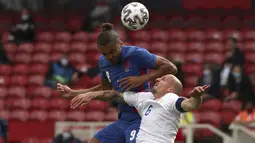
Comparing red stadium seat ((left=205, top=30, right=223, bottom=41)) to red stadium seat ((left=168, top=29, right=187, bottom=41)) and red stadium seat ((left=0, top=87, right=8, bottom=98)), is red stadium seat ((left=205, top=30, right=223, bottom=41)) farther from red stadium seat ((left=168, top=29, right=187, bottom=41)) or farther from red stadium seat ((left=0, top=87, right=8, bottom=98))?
red stadium seat ((left=0, top=87, right=8, bottom=98))

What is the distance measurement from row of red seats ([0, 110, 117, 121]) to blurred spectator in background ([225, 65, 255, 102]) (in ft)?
7.04

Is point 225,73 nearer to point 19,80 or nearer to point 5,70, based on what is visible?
point 19,80

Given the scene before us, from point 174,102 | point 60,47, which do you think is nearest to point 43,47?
point 60,47

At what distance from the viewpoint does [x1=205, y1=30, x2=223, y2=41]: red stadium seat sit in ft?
49.3

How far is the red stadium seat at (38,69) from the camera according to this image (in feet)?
47.7

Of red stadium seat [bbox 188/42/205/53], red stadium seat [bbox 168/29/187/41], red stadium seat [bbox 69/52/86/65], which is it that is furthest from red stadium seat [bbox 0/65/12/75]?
red stadium seat [bbox 188/42/205/53]

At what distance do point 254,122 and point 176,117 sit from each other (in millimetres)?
4264

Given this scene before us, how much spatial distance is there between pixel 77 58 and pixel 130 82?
324 inches

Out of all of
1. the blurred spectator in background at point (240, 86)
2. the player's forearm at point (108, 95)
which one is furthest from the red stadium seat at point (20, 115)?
the player's forearm at point (108, 95)

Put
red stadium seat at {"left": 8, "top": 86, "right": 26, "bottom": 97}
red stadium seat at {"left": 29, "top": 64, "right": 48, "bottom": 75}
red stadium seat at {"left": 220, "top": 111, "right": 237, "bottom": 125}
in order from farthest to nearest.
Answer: red stadium seat at {"left": 29, "top": 64, "right": 48, "bottom": 75} → red stadium seat at {"left": 8, "top": 86, "right": 26, "bottom": 97} → red stadium seat at {"left": 220, "top": 111, "right": 237, "bottom": 125}

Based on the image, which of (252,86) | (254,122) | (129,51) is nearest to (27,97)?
(252,86)

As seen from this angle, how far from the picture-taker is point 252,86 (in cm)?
1234

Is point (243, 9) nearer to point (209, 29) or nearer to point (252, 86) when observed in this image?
point (209, 29)

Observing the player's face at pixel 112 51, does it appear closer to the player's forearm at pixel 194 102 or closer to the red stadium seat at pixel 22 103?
the player's forearm at pixel 194 102
